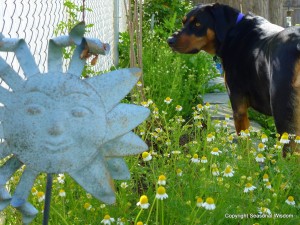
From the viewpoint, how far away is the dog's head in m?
5.34

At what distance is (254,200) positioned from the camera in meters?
2.67

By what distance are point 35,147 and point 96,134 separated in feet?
0.45

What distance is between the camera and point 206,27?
539 cm

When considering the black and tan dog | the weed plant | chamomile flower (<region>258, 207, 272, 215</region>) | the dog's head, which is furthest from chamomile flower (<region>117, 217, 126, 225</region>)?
the dog's head

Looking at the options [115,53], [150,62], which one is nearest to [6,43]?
[150,62]

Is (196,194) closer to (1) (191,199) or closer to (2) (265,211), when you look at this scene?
(1) (191,199)

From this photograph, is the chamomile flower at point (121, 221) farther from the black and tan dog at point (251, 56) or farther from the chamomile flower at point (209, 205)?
the black and tan dog at point (251, 56)

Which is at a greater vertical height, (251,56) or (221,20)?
(221,20)

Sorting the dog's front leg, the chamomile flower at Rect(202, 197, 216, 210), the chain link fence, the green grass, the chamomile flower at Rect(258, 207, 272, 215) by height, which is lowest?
the dog's front leg

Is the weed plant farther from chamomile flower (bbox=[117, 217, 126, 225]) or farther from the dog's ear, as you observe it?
the dog's ear

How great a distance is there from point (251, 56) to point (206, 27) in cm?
70

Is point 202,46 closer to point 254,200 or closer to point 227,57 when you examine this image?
point 227,57

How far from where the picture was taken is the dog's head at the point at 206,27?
17.5ft

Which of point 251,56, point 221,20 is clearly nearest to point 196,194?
point 251,56
